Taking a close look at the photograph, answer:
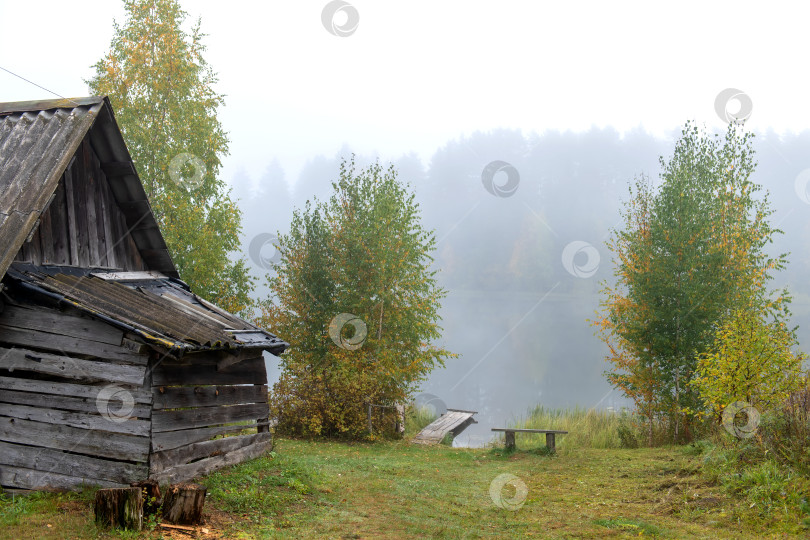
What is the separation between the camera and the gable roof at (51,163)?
8.94 meters

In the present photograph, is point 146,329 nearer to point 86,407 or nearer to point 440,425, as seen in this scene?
point 86,407

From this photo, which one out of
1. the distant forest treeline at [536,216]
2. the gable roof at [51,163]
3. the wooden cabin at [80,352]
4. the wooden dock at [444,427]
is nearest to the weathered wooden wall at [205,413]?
the wooden cabin at [80,352]

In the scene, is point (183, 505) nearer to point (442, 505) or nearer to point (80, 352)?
point (80, 352)

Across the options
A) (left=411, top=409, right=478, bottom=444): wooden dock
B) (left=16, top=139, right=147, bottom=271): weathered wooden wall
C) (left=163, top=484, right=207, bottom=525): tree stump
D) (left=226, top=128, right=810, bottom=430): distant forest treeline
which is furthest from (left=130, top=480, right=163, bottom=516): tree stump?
(left=226, top=128, right=810, bottom=430): distant forest treeline

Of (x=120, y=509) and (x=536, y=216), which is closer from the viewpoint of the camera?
(x=120, y=509)

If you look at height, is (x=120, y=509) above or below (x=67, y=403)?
below

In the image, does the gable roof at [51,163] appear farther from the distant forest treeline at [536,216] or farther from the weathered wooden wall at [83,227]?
the distant forest treeline at [536,216]

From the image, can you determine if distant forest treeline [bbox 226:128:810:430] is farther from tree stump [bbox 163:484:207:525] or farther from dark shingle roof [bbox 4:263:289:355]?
tree stump [bbox 163:484:207:525]

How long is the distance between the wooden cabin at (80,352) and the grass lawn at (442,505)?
2.22 ft

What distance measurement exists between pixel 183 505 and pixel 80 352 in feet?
10.0

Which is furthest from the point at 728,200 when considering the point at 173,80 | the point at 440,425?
the point at 173,80

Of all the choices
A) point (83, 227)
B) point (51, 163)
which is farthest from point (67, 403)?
point (51, 163)

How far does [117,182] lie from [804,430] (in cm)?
1366

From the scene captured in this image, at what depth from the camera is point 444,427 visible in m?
24.0
